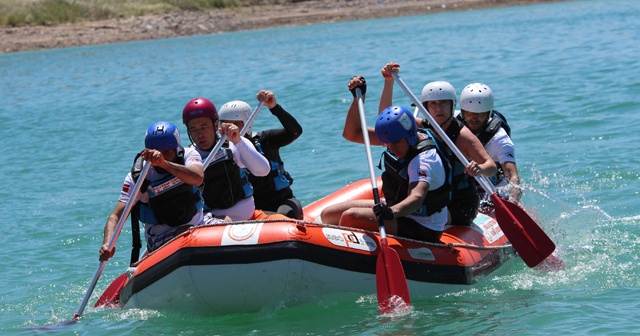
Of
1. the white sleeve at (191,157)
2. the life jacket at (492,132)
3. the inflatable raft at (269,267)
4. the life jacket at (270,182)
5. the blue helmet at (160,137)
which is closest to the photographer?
the inflatable raft at (269,267)

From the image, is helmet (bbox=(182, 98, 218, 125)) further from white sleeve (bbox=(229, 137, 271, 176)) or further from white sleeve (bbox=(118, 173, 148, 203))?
white sleeve (bbox=(118, 173, 148, 203))

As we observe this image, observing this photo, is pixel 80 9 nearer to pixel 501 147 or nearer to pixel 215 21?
pixel 215 21

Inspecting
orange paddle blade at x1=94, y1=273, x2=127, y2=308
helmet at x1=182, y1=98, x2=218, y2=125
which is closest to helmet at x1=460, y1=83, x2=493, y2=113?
helmet at x1=182, y1=98, x2=218, y2=125

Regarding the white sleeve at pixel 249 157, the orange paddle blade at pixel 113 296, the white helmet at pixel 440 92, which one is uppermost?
the white helmet at pixel 440 92

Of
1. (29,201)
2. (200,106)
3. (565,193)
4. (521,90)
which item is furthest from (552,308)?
(521,90)

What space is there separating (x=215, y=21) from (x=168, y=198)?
40189mm

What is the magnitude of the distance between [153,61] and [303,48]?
5017 mm

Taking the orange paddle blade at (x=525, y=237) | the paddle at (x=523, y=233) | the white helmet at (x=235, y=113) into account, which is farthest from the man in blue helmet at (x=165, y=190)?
the orange paddle blade at (x=525, y=237)

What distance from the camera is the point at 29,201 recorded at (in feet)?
41.1

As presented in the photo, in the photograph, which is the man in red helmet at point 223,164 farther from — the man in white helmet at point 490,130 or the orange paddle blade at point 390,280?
the man in white helmet at point 490,130

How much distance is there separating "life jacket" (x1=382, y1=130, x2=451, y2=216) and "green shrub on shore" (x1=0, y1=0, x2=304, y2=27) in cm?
3742

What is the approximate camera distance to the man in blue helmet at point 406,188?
668 cm

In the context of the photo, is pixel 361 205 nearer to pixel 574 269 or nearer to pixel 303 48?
pixel 574 269

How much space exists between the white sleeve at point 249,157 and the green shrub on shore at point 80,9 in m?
36.7
